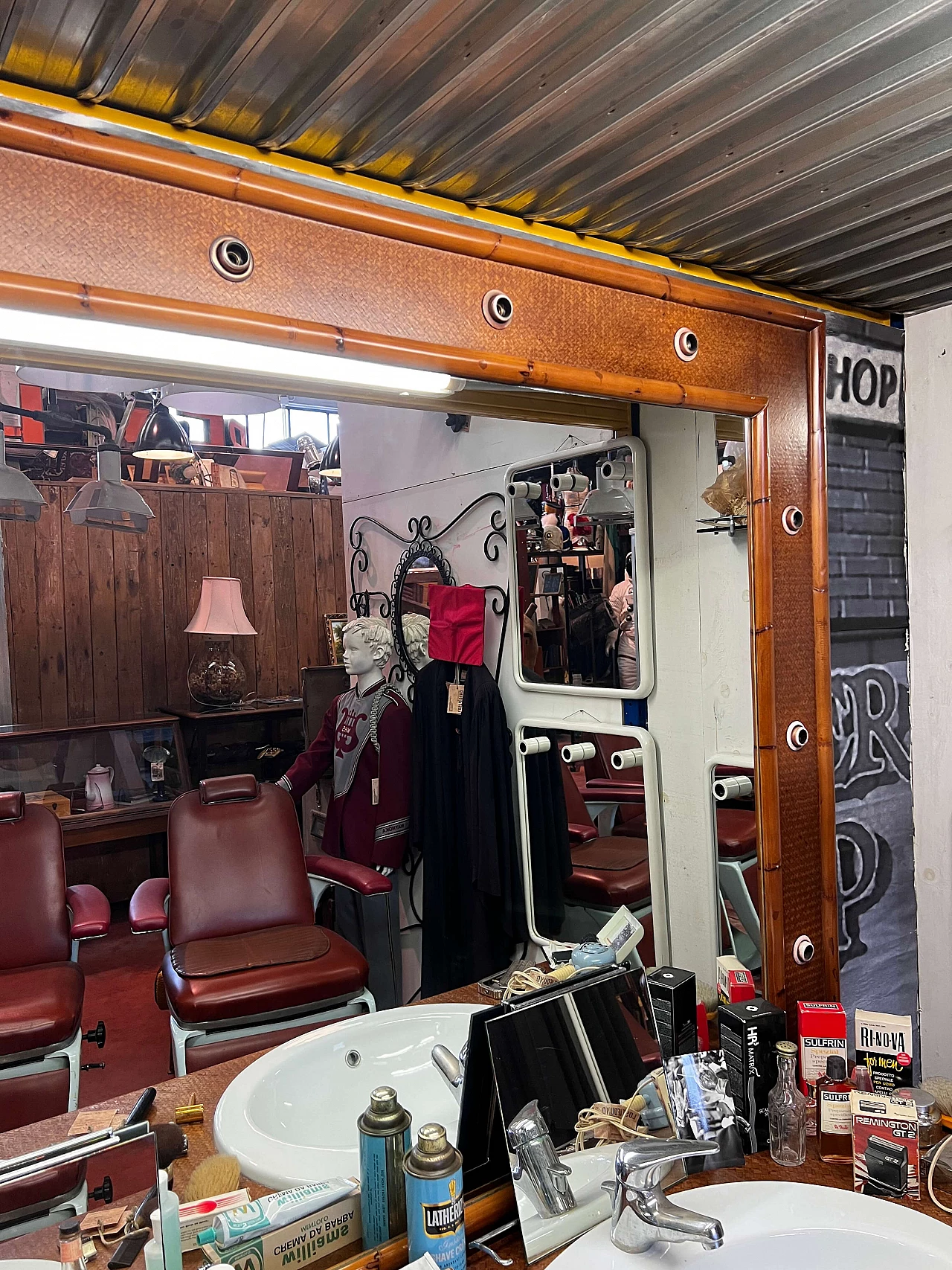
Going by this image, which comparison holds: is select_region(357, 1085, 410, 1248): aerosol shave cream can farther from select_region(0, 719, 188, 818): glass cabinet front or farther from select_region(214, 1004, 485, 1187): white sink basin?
select_region(0, 719, 188, 818): glass cabinet front

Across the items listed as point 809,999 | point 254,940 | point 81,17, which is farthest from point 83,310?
point 809,999

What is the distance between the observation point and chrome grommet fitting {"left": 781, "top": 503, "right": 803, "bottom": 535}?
1.78 m

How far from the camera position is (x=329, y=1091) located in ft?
4.24

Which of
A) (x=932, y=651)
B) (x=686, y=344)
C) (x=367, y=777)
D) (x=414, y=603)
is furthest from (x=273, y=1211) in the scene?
(x=932, y=651)

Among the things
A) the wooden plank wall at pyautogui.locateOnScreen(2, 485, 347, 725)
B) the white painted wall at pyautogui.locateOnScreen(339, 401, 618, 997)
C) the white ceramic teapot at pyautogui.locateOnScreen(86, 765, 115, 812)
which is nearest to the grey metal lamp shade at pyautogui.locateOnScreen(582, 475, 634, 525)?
the white painted wall at pyautogui.locateOnScreen(339, 401, 618, 997)

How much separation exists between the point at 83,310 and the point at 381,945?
0.90 meters

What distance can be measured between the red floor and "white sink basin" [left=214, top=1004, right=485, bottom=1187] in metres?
0.14

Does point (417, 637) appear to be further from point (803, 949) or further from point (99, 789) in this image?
point (803, 949)

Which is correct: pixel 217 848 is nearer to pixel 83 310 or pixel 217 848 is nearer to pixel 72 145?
pixel 83 310

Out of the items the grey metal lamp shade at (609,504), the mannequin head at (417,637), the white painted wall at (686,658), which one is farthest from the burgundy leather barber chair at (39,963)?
the grey metal lamp shade at (609,504)

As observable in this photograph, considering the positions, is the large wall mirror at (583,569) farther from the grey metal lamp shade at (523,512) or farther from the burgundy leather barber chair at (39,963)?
the burgundy leather barber chair at (39,963)

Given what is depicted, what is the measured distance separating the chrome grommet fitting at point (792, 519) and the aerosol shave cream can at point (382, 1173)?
1.24 meters

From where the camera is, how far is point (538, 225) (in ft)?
4.69

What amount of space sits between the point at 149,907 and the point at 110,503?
19.2 inches
